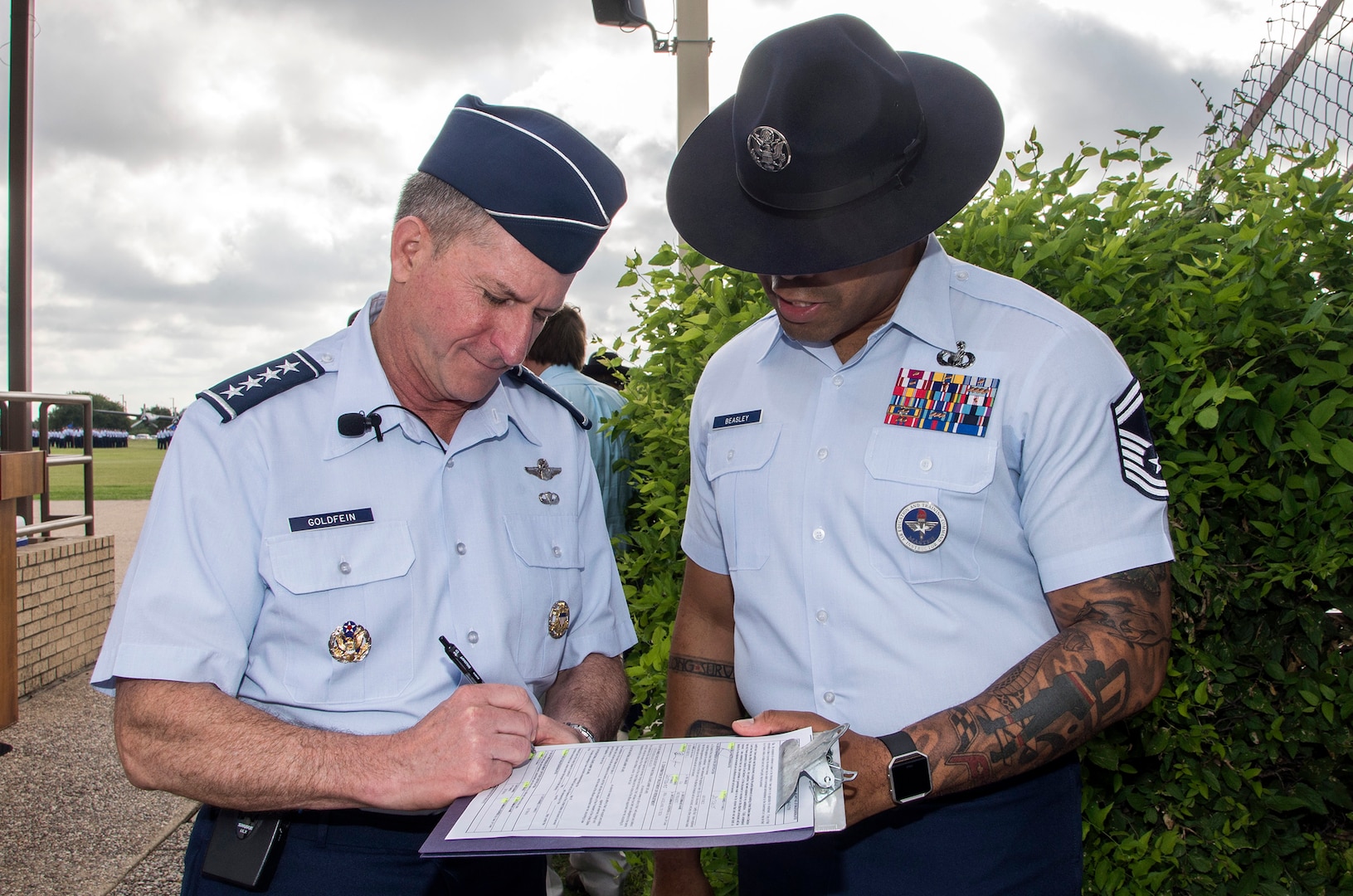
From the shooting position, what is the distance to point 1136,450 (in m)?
1.64

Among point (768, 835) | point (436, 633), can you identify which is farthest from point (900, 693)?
point (436, 633)

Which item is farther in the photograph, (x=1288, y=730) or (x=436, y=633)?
(x=1288, y=730)

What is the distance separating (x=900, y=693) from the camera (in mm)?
1681

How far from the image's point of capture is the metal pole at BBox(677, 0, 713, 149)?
4.64 meters

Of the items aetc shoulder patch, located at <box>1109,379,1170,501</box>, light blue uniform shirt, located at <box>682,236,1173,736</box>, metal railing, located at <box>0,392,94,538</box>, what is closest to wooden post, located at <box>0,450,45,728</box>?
metal railing, located at <box>0,392,94,538</box>

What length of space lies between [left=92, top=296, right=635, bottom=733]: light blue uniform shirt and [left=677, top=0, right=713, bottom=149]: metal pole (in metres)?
3.08

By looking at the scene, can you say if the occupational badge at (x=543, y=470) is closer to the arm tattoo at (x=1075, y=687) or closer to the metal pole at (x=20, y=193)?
the arm tattoo at (x=1075, y=687)

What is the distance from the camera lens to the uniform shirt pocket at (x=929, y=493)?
5.50ft

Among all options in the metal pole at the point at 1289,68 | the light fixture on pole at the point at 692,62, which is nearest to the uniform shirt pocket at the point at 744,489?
the metal pole at the point at 1289,68

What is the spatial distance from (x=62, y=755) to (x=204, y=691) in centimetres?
506

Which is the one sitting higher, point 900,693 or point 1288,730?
point 900,693

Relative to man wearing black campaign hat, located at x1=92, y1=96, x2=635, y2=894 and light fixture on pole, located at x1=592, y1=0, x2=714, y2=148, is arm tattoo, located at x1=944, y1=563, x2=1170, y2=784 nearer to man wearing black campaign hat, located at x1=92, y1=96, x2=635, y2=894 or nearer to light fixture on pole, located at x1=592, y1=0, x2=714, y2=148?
man wearing black campaign hat, located at x1=92, y1=96, x2=635, y2=894

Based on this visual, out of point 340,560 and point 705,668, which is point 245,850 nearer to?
point 340,560

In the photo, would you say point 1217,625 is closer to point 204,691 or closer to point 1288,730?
point 1288,730
